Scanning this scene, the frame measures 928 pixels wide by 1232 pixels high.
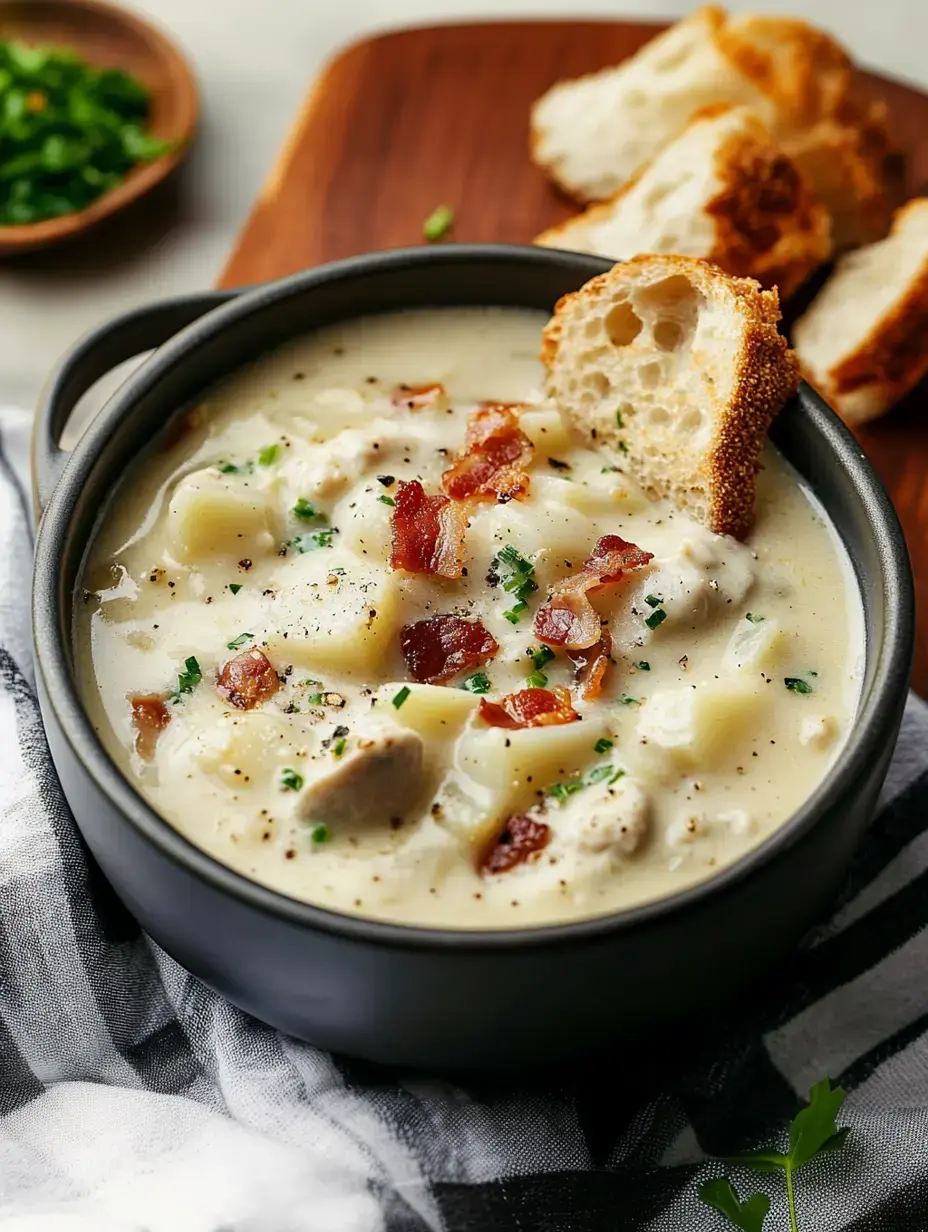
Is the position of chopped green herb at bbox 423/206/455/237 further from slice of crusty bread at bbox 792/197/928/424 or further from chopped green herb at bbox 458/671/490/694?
chopped green herb at bbox 458/671/490/694

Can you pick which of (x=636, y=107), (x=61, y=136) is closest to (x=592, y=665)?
(x=636, y=107)

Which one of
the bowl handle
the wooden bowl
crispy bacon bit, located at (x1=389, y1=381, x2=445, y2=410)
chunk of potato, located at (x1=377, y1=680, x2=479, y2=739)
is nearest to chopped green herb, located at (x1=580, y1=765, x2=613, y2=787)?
chunk of potato, located at (x1=377, y1=680, x2=479, y2=739)

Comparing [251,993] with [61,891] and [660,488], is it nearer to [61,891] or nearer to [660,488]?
[61,891]

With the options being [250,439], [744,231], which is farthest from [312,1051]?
[744,231]

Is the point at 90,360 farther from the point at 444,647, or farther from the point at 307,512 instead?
the point at 444,647

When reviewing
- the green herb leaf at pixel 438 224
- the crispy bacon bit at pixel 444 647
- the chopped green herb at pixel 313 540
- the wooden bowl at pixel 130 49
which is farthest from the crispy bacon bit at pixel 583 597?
the wooden bowl at pixel 130 49

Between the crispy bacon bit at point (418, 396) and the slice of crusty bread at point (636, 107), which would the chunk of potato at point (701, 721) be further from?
the slice of crusty bread at point (636, 107)

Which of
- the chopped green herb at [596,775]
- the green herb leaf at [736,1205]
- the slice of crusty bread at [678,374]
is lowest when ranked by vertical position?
the green herb leaf at [736,1205]
